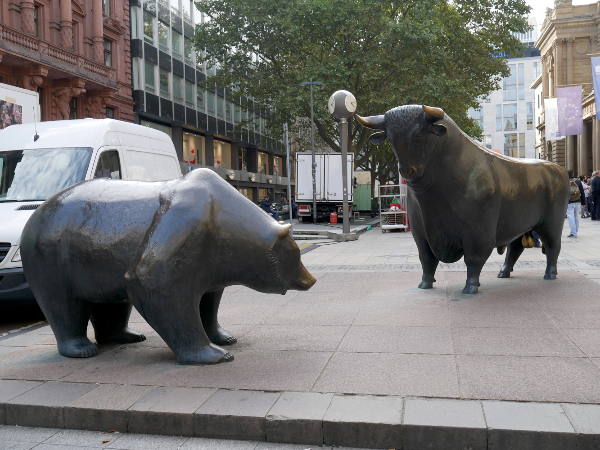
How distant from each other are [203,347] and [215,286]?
43cm

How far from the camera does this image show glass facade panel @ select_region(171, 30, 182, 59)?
126ft

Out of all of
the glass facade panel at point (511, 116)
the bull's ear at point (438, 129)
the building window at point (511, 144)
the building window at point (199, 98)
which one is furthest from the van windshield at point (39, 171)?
the glass facade panel at point (511, 116)

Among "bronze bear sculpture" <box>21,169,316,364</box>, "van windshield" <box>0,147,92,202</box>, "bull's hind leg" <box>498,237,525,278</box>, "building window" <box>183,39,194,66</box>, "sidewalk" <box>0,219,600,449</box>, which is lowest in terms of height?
"sidewalk" <box>0,219,600,449</box>

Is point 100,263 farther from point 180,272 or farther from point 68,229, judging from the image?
point 180,272

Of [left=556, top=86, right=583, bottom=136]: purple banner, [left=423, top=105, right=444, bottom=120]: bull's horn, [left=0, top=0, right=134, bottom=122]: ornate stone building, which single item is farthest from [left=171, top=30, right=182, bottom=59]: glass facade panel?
[left=423, top=105, right=444, bottom=120]: bull's horn

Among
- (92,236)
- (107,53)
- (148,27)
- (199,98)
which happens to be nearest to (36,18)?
(107,53)

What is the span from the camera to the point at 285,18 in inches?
1097

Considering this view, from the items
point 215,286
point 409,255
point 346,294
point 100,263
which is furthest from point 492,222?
point 409,255

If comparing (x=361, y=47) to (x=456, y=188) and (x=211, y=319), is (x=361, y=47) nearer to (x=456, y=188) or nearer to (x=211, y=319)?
(x=456, y=188)

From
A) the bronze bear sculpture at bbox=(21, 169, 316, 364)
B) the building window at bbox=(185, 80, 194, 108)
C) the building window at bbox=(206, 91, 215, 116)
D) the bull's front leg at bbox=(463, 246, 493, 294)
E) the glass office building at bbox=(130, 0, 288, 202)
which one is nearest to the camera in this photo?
the bronze bear sculpture at bbox=(21, 169, 316, 364)

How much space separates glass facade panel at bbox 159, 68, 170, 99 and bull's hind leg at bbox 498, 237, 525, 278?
31.1 meters

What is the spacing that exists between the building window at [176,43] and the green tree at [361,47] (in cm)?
643

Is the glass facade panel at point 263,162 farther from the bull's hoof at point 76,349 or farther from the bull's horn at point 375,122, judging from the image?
the bull's hoof at point 76,349

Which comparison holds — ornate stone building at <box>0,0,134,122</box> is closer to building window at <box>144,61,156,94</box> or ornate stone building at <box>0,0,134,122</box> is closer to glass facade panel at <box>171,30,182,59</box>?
building window at <box>144,61,156,94</box>
